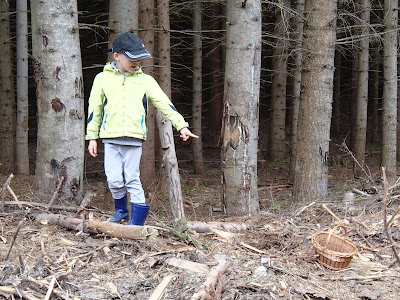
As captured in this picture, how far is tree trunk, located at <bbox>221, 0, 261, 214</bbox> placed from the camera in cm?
611

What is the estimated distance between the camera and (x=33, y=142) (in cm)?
1803

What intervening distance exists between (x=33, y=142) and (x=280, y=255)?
15.3 metres

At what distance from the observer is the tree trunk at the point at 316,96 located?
24.5 ft

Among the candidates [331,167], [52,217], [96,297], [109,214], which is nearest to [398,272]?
[96,297]

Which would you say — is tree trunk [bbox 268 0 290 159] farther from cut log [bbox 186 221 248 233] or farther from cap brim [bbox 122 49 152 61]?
cap brim [bbox 122 49 152 61]

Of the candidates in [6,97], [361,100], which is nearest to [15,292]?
[6,97]

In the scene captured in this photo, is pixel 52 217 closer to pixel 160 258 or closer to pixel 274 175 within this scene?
pixel 160 258

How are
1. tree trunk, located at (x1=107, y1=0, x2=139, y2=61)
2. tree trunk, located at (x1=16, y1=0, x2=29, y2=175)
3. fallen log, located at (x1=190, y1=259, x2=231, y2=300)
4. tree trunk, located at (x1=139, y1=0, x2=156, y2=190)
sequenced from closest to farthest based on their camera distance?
fallen log, located at (x1=190, y1=259, x2=231, y2=300), tree trunk, located at (x1=107, y1=0, x2=139, y2=61), tree trunk, located at (x1=139, y1=0, x2=156, y2=190), tree trunk, located at (x1=16, y1=0, x2=29, y2=175)

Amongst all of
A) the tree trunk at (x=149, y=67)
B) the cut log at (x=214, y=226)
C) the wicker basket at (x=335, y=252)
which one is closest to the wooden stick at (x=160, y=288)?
the cut log at (x=214, y=226)

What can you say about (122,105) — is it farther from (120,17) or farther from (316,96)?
(316,96)

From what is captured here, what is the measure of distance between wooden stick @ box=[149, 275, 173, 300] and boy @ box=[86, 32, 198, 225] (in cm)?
104

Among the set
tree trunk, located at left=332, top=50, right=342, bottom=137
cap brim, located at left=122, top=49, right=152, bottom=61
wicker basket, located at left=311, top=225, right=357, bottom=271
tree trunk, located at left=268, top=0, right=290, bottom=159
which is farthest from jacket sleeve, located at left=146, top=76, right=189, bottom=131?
tree trunk, located at left=332, top=50, right=342, bottom=137

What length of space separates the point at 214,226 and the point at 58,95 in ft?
8.00

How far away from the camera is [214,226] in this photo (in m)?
5.28
